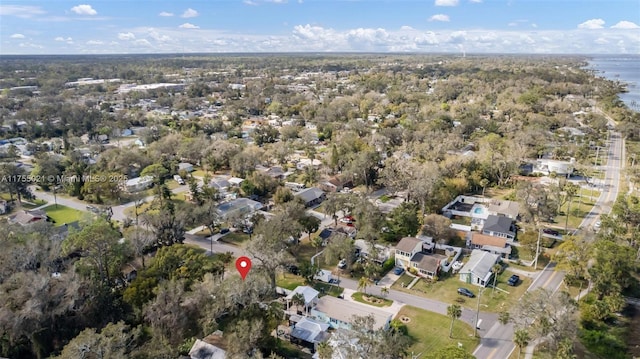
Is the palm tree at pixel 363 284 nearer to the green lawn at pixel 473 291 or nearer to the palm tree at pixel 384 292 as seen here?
the palm tree at pixel 384 292

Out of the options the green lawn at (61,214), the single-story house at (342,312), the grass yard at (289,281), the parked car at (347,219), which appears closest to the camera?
the single-story house at (342,312)

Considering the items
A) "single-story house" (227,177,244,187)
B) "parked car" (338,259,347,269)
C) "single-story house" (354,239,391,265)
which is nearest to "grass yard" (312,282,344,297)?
"parked car" (338,259,347,269)

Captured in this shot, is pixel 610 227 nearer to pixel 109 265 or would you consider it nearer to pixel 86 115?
pixel 109 265

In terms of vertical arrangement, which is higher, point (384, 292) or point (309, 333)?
point (309, 333)

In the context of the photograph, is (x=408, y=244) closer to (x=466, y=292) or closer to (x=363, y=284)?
(x=466, y=292)

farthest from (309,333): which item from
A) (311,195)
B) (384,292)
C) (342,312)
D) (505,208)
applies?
(505,208)

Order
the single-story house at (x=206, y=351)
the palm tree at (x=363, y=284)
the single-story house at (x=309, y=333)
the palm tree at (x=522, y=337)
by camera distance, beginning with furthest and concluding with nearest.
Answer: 1. the palm tree at (x=363, y=284)
2. the single-story house at (x=309, y=333)
3. the single-story house at (x=206, y=351)
4. the palm tree at (x=522, y=337)

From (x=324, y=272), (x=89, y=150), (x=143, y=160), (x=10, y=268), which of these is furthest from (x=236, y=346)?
(x=89, y=150)

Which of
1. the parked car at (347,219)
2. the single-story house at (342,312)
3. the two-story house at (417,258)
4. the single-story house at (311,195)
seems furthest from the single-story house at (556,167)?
the single-story house at (342,312)
